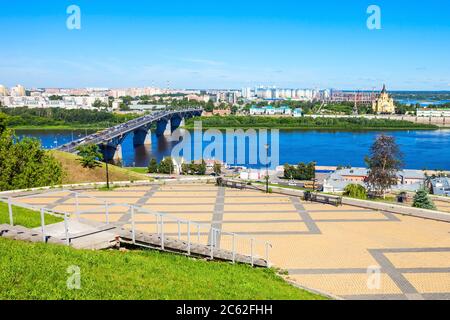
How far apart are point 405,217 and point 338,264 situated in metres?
4.30

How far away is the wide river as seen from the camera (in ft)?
129

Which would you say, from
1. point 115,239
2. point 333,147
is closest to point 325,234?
point 115,239

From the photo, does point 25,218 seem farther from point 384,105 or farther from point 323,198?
point 384,105

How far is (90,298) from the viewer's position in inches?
183

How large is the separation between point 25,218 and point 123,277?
11.9ft

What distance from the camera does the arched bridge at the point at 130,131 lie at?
1315 inches

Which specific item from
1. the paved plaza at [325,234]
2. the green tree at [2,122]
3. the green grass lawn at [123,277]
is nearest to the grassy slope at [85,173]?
A: the green tree at [2,122]

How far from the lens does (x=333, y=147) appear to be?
4797 cm

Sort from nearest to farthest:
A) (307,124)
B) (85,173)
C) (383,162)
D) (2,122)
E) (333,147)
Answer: (2,122) < (383,162) < (85,173) < (333,147) < (307,124)

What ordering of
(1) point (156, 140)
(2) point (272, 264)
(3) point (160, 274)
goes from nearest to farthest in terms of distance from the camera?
(3) point (160, 274), (2) point (272, 264), (1) point (156, 140)

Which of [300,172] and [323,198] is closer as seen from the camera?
[323,198]

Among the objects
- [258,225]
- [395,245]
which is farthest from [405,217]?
[258,225]
